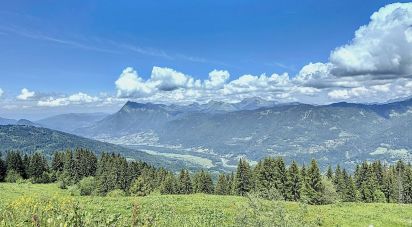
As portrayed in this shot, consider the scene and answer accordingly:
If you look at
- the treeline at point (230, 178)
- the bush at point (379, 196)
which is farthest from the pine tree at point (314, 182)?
the bush at point (379, 196)

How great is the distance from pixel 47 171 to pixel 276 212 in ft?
373

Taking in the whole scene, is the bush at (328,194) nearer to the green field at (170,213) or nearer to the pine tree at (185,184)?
the pine tree at (185,184)

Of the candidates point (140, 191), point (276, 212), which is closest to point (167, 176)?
point (140, 191)

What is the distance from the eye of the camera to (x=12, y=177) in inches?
4065

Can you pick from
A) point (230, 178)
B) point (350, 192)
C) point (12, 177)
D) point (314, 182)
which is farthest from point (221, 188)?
point (12, 177)

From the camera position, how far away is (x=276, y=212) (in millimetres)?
21703

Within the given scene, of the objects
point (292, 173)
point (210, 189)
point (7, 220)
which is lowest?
point (210, 189)

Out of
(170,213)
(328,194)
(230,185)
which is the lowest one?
(230,185)

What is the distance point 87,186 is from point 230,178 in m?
47.2

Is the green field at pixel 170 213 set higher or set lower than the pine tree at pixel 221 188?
higher

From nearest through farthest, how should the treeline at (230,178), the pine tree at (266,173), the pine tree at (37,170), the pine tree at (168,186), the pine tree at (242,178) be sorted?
the treeline at (230,178)
the pine tree at (266,173)
the pine tree at (37,170)
the pine tree at (242,178)
the pine tree at (168,186)

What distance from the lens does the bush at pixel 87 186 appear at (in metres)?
104

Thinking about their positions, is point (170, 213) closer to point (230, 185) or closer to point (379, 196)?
point (379, 196)

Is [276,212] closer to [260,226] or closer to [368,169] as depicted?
[260,226]
